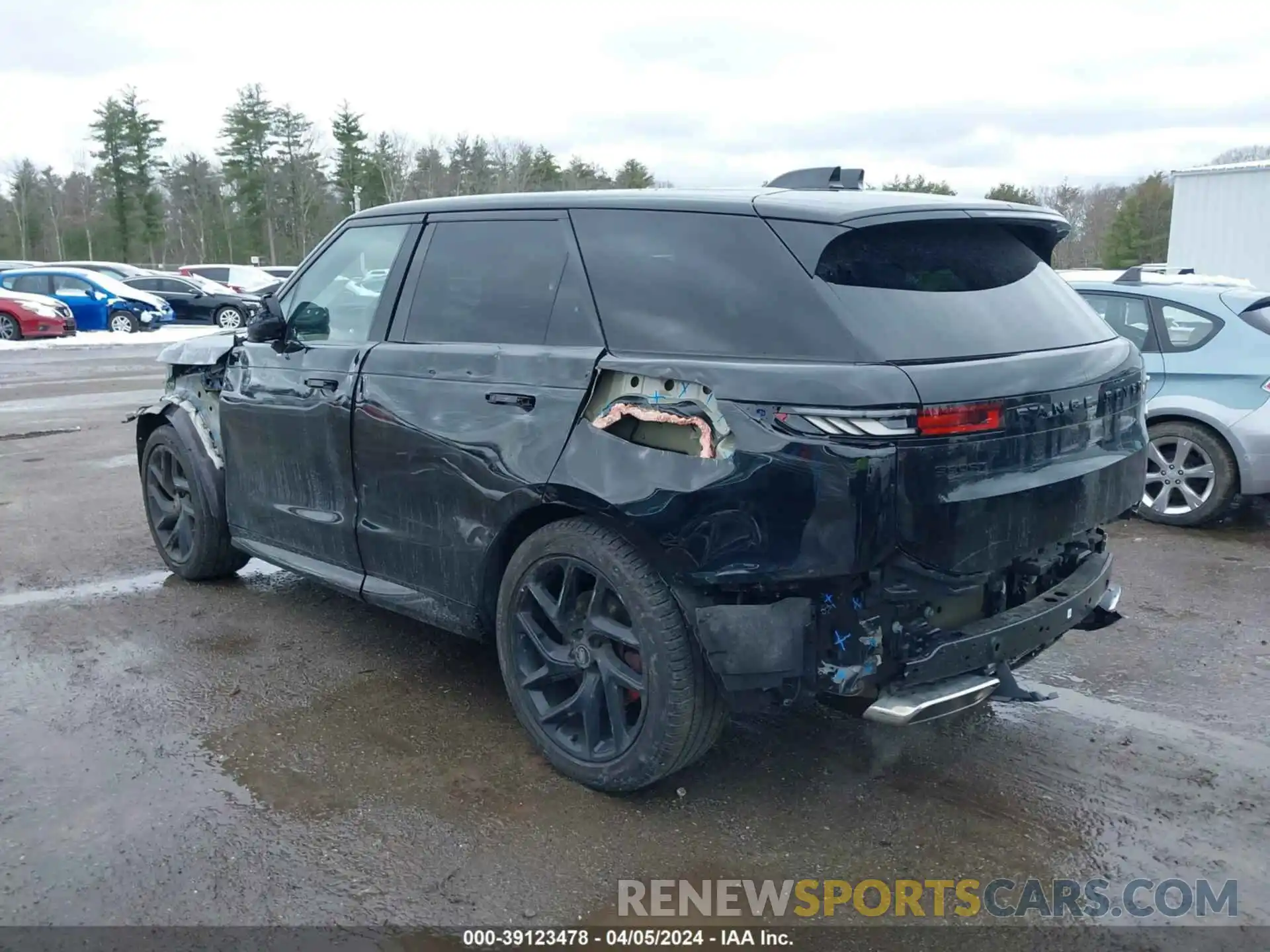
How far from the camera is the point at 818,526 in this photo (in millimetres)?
2865

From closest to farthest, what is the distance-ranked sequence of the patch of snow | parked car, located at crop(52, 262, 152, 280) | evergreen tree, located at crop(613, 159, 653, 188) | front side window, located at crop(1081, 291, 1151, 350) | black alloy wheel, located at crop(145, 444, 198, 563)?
black alloy wheel, located at crop(145, 444, 198, 563) → front side window, located at crop(1081, 291, 1151, 350) → the patch of snow → parked car, located at crop(52, 262, 152, 280) → evergreen tree, located at crop(613, 159, 653, 188)

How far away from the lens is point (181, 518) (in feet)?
18.5

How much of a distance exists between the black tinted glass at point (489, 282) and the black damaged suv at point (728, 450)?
0.01 meters

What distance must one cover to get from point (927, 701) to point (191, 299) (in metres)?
30.6

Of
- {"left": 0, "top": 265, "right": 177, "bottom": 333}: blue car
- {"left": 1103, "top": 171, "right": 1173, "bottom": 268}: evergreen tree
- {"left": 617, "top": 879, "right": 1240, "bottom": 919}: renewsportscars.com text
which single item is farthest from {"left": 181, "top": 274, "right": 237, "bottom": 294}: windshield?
{"left": 1103, "top": 171, "right": 1173, "bottom": 268}: evergreen tree

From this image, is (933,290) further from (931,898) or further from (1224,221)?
(1224,221)

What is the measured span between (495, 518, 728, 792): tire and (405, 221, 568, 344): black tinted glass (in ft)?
2.58

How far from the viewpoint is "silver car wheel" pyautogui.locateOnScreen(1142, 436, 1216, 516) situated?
22.0ft

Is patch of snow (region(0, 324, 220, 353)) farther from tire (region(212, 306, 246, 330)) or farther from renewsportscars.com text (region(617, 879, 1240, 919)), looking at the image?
renewsportscars.com text (region(617, 879, 1240, 919))

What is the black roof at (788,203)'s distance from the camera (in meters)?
3.22

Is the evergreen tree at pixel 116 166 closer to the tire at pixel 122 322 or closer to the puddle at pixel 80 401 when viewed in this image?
the tire at pixel 122 322

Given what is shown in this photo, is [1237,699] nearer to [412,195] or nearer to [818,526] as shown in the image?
[818,526]

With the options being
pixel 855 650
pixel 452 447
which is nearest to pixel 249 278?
pixel 452 447

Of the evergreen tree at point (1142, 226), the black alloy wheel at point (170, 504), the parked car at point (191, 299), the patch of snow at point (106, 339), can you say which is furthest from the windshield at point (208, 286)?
the evergreen tree at point (1142, 226)
